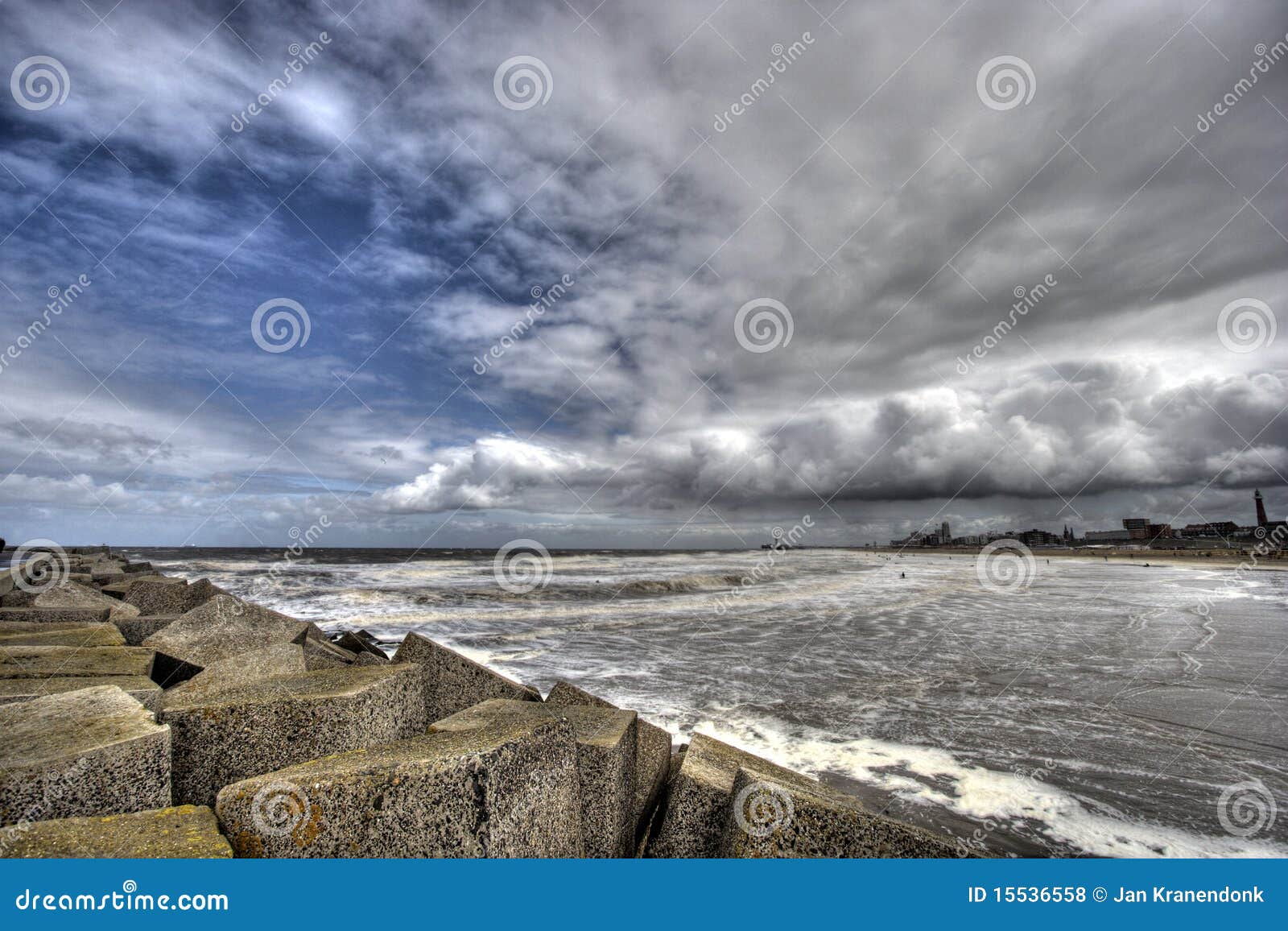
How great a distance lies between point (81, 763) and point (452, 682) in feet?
8.66

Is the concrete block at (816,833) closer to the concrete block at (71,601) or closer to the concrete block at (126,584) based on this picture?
the concrete block at (71,601)

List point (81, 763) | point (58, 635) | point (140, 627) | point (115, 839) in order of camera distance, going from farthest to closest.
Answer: point (140, 627) → point (58, 635) → point (81, 763) → point (115, 839)

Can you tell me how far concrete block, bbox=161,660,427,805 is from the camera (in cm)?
291

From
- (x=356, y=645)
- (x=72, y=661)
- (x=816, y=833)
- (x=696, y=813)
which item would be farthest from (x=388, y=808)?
(x=356, y=645)

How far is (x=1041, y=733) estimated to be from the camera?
232 inches

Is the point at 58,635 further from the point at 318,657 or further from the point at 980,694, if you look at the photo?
the point at 980,694

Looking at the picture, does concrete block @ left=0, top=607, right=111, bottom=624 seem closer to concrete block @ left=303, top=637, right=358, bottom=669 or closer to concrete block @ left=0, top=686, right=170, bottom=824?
concrete block @ left=303, top=637, right=358, bottom=669

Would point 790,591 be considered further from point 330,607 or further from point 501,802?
point 501,802

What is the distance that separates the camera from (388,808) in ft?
7.32

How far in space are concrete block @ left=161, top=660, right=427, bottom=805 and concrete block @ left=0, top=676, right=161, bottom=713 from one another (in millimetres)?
244

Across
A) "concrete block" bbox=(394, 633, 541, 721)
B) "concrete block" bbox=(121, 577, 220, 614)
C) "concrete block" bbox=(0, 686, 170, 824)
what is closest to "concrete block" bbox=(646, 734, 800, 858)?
"concrete block" bbox=(394, 633, 541, 721)

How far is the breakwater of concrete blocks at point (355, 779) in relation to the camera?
7.29 ft

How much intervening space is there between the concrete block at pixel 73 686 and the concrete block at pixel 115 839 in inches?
43.8

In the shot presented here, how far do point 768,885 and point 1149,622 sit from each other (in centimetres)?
1679
